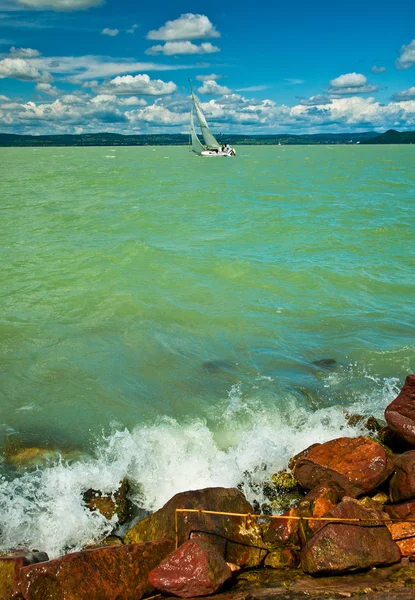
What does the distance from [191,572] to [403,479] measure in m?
3.02

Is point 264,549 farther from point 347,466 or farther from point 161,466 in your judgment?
point 161,466

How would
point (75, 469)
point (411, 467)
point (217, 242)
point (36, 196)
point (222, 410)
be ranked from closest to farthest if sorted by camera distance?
1. point (411, 467)
2. point (75, 469)
3. point (222, 410)
4. point (217, 242)
5. point (36, 196)

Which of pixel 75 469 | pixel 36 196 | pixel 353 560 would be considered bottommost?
pixel 75 469

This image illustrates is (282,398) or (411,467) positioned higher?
(411,467)

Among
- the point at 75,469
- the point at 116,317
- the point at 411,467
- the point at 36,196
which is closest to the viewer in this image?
the point at 411,467

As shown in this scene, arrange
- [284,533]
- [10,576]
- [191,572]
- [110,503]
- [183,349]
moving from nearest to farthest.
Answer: [191,572] → [10,576] → [284,533] → [110,503] → [183,349]

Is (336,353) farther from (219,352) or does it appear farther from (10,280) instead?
(10,280)

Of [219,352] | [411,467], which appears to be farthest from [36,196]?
[411,467]

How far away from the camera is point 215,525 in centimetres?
589

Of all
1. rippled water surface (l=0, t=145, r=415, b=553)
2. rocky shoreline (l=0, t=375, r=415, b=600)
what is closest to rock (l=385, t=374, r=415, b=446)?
rocky shoreline (l=0, t=375, r=415, b=600)

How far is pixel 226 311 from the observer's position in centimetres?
1554

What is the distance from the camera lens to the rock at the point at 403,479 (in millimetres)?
6367

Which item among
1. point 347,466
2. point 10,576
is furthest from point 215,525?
point 10,576

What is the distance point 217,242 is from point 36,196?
22613 millimetres
